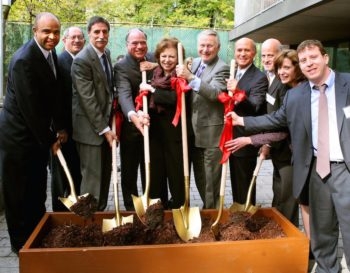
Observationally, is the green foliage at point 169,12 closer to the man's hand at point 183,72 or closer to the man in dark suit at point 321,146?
the man's hand at point 183,72

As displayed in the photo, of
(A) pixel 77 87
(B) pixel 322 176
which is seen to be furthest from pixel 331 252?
(A) pixel 77 87

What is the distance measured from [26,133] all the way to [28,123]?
14cm

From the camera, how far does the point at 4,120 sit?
329 centimetres

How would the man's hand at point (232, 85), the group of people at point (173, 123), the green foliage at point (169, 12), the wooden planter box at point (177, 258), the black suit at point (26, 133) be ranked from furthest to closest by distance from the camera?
the green foliage at point (169, 12) < the man's hand at point (232, 85) < the black suit at point (26, 133) < the group of people at point (173, 123) < the wooden planter box at point (177, 258)

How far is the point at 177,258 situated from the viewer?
2559mm

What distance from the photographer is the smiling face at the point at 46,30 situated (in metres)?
3.20

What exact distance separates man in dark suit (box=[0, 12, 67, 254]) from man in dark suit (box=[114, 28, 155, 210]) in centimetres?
56

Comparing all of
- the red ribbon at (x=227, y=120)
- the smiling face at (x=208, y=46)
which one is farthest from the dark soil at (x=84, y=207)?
the smiling face at (x=208, y=46)

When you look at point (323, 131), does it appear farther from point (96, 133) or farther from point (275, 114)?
point (96, 133)

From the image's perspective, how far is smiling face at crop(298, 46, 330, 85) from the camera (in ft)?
9.16

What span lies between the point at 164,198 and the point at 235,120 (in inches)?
48.7

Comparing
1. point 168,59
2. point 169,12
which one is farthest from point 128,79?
point 169,12

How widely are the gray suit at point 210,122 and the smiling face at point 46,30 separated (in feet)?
4.02

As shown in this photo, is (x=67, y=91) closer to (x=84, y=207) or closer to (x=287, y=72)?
(x=84, y=207)
